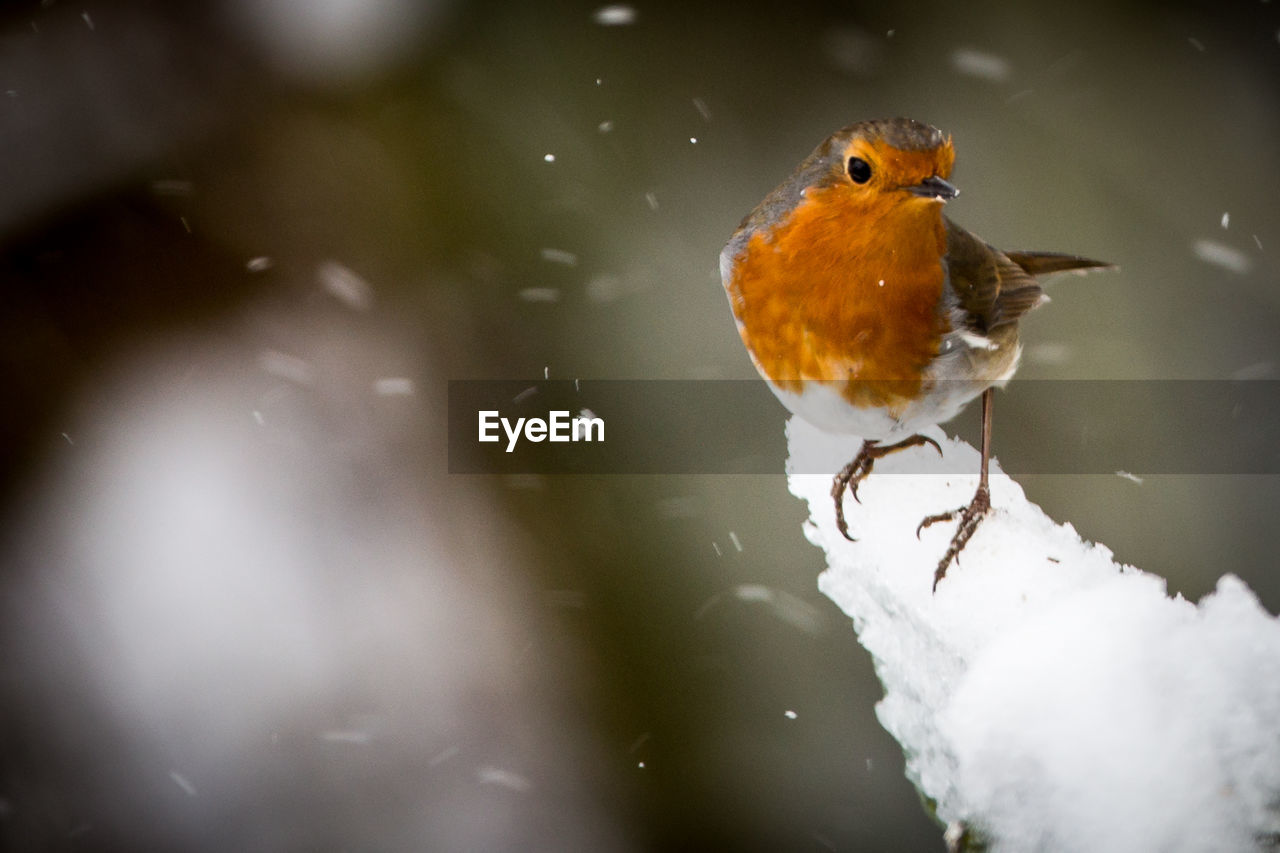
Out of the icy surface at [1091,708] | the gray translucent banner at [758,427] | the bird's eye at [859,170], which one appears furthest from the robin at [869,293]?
the gray translucent banner at [758,427]

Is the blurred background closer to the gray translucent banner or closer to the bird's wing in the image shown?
the gray translucent banner

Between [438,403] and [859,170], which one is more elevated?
[859,170]

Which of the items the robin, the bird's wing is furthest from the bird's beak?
the bird's wing

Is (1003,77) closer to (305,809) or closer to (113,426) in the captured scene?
(113,426)

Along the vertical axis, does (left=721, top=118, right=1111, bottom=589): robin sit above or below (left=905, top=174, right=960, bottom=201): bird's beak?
below

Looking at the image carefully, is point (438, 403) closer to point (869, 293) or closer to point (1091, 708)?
point (869, 293)

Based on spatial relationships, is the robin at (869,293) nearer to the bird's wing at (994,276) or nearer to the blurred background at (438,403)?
the bird's wing at (994,276)

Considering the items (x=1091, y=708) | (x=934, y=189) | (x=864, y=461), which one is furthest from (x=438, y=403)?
(x=1091, y=708)

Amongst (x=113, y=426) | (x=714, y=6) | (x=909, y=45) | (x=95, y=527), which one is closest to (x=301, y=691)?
(x=95, y=527)
